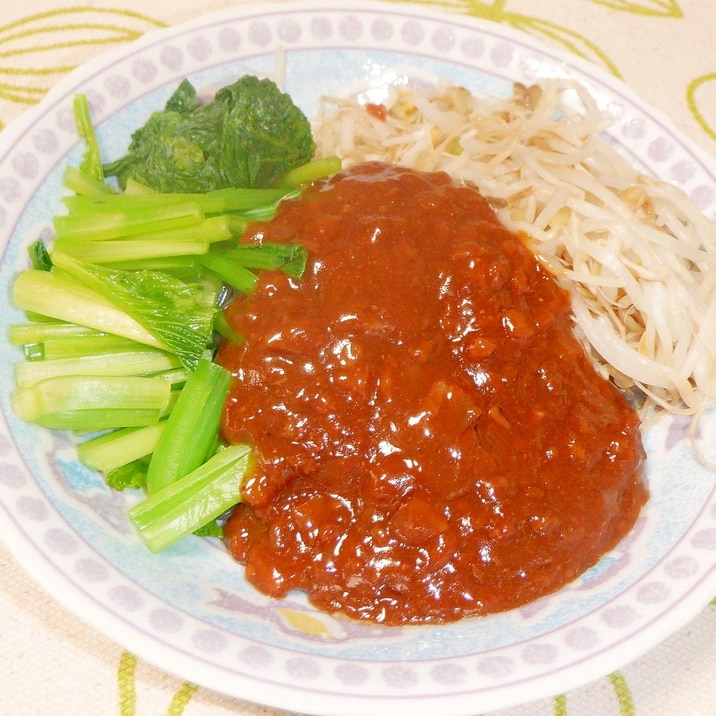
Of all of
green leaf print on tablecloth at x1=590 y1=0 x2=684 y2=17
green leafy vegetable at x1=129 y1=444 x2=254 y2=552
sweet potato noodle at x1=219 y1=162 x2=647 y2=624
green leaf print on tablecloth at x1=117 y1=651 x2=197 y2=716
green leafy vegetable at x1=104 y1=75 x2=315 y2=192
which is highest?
green leaf print on tablecloth at x1=590 y1=0 x2=684 y2=17

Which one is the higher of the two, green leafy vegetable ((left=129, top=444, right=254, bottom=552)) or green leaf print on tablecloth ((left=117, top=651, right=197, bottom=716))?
green leafy vegetable ((left=129, top=444, right=254, bottom=552))

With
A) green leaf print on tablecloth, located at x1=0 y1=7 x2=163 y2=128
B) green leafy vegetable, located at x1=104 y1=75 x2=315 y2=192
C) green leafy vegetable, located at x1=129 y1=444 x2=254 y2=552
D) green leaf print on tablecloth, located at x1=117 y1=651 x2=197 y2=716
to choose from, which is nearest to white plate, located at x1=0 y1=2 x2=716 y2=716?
green leafy vegetable, located at x1=129 y1=444 x2=254 y2=552

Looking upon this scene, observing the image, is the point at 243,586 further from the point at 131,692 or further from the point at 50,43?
the point at 50,43

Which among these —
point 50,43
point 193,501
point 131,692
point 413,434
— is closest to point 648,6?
point 50,43

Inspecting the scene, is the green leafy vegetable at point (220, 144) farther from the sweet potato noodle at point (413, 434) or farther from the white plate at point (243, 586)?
the sweet potato noodle at point (413, 434)

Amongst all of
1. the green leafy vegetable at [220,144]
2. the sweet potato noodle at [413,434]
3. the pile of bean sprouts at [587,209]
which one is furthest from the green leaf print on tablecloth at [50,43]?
the sweet potato noodle at [413,434]

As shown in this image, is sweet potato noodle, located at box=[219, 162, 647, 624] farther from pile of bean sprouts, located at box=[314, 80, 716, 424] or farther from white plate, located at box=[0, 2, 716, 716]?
pile of bean sprouts, located at box=[314, 80, 716, 424]
